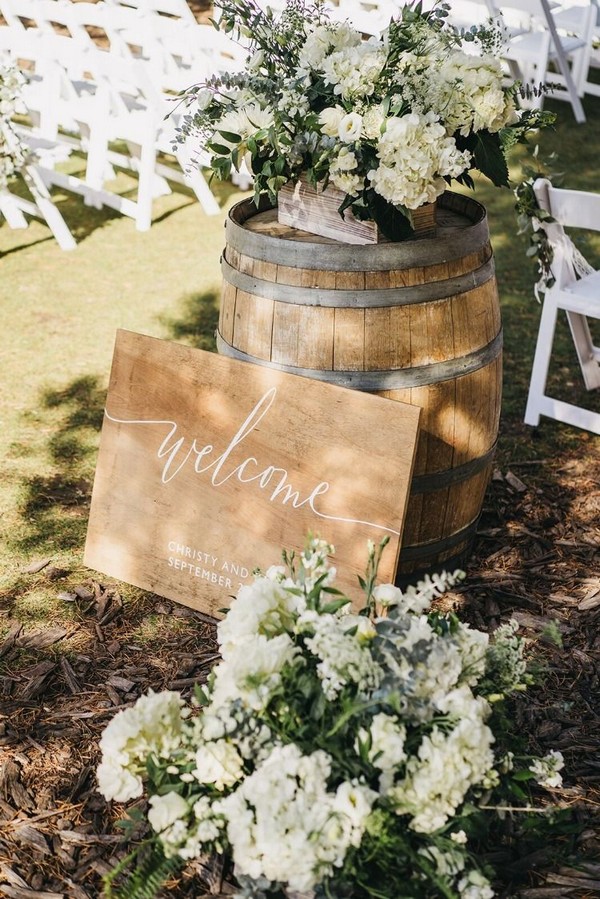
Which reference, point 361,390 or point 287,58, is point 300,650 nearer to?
point 361,390

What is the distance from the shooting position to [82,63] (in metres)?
5.93

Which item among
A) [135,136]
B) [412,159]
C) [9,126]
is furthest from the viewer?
[135,136]

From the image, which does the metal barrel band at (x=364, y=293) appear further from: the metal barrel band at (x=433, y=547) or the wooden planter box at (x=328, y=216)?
the metal barrel band at (x=433, y=547)

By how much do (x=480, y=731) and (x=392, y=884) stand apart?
1.04 ft

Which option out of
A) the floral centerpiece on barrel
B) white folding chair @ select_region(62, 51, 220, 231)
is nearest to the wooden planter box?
the floral centerpiece on barrel

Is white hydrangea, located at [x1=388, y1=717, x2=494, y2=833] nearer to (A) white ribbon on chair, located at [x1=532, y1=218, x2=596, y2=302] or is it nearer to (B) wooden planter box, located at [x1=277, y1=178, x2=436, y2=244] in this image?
(B) wooden planter box, located at [x1=277, y1=178, x2=436, y2=244]

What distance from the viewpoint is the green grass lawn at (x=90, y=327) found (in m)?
3.49

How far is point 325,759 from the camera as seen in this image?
5.31 ft

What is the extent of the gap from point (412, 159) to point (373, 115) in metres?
0.15

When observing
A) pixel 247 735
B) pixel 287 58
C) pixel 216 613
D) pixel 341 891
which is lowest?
pixel 216 613

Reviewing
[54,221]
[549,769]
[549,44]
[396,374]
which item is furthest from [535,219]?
[549,44]

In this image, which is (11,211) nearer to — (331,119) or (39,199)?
(39,199)

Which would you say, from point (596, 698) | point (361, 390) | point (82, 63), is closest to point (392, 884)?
point (596, 698)

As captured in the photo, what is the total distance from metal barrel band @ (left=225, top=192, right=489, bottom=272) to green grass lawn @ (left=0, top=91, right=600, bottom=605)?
1.22 m
